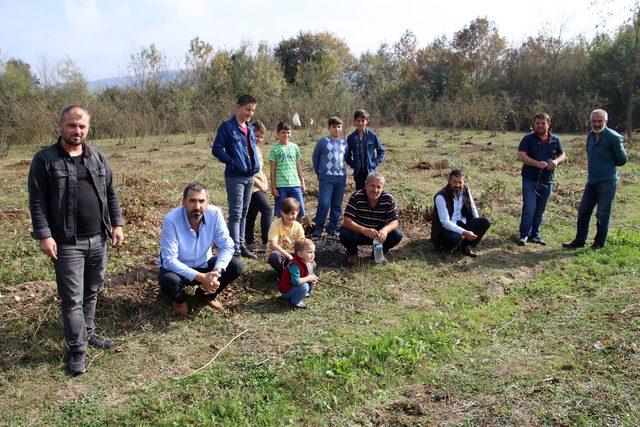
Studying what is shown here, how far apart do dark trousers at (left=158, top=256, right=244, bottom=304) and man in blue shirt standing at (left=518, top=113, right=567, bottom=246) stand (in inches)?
162


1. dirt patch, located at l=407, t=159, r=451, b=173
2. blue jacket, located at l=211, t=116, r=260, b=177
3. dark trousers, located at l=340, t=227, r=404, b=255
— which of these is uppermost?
blue jacket, located at l=211, t=116, r=260, b=177

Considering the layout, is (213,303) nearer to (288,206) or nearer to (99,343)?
(99,343)

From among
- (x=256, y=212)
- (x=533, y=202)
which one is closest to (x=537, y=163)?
(x=533, y=202)

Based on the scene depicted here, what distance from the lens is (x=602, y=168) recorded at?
6.07 meters

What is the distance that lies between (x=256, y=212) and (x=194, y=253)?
1.88 m

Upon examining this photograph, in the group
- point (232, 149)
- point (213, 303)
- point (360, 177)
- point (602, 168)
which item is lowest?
point (213, 303)

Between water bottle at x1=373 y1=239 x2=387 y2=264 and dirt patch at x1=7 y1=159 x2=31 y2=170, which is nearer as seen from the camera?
water bottle at x1=373 y1=239 x2=387 y2=264

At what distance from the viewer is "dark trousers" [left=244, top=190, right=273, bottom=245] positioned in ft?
19.4

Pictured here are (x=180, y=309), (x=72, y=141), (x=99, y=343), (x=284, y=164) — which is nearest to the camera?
(x=72, y=141)

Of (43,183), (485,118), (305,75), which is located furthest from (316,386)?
(305,75)

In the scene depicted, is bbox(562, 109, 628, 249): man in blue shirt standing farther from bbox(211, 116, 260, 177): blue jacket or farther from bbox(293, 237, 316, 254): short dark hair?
bbox(211, 116, 260, 177): blue jacket

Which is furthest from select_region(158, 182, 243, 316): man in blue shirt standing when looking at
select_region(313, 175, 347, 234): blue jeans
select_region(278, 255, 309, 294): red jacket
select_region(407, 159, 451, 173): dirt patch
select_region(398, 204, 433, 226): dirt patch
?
select_region(407, 159, 451, 173): dirt patch

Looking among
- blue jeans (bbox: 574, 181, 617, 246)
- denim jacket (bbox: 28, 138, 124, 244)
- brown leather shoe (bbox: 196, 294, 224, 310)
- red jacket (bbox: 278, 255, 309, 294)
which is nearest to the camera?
denim jacket (bbox: 28, 138, 124, 244)

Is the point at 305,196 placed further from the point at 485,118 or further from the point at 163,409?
the point at 485,118
